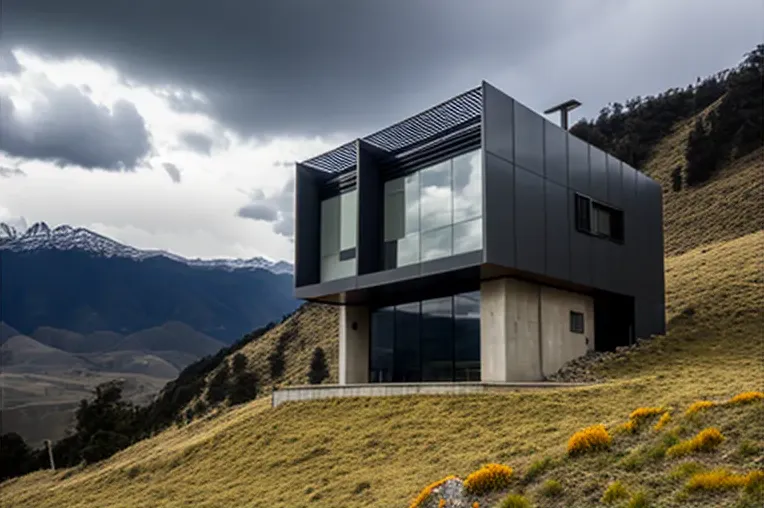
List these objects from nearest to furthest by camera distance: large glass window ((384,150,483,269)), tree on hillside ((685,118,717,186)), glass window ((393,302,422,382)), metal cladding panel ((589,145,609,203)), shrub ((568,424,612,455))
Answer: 1. shrub ((568,424,612,455))
2. large glass window ((384,150,483,269))
3. metal cladding panel ((589,145,609,203))
4. glass window ((393,302,422,382))
5. tree on hillside ((685,118,717,186))

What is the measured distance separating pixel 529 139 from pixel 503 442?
1165cm

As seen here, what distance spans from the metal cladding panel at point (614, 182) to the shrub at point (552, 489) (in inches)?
744

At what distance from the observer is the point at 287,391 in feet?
79.3

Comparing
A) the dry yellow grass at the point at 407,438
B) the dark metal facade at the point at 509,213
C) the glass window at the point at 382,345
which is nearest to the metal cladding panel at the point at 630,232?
the dark metal facade at the point at 509,213

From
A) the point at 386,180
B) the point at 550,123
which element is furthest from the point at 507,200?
the point at 386,180

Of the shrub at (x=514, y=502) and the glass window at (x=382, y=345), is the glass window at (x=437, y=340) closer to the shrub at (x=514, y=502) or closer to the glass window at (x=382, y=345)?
the glass window at (x=382, y=345)

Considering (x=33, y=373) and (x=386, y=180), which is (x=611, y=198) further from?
(x=33, y=373)

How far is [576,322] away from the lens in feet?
81.8

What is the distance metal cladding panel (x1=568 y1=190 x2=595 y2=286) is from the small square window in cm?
119

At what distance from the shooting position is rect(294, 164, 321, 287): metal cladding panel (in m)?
28.0

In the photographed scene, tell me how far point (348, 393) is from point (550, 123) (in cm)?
1057

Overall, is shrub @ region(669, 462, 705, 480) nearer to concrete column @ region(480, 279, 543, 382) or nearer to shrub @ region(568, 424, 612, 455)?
shrub @ region(568, 424, 612, 455)

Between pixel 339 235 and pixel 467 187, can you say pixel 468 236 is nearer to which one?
pixel 467 187

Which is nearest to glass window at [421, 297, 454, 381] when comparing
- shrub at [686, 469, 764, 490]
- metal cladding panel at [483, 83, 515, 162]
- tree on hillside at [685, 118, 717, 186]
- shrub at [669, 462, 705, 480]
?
metal cladding panel at [483, 83, 515, 162]
